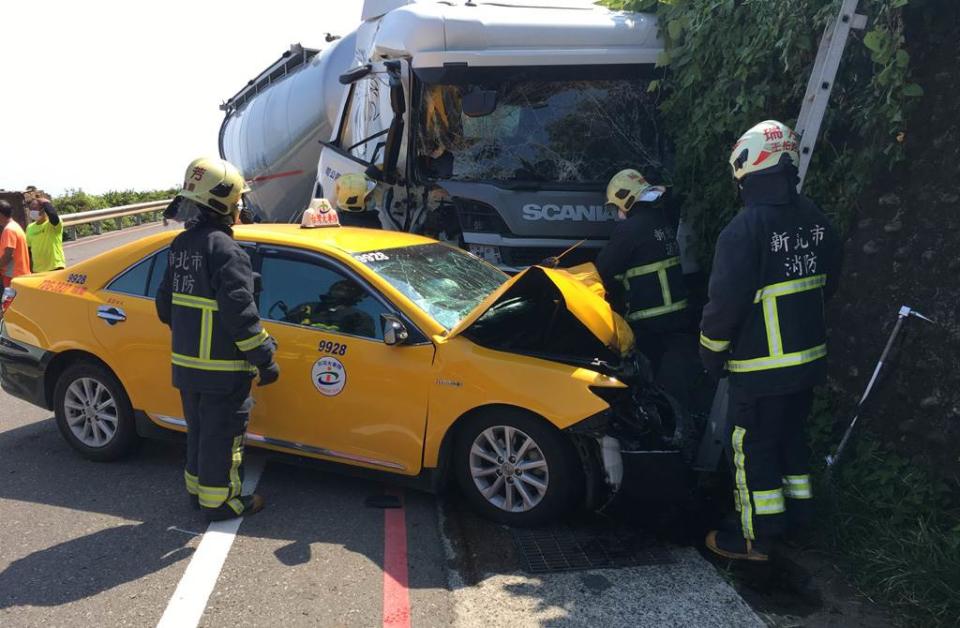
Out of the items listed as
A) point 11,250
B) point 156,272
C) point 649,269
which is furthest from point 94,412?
point 11,250

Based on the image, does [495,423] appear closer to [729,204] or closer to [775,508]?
[775,508]

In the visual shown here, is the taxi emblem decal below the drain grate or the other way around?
the other way around

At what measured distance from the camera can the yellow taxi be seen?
398 centimetres

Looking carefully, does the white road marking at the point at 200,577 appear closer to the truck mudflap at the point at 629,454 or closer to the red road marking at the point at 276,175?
the truck mudflap at the point at 629,454

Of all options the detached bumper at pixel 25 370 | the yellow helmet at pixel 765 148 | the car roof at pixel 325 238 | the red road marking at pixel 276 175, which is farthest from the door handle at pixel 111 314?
the red road marking at pixel 276 175

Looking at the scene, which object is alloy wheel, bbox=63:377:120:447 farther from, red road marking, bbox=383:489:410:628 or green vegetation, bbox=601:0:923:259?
green vegetation, bbox=601:0:923:259

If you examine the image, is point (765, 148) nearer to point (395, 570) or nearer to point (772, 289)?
point (772, 289)

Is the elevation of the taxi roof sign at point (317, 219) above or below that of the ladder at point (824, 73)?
below

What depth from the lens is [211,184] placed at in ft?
13.0

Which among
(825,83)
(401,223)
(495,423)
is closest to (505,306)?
(495,423)

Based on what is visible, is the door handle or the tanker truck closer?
the door handle

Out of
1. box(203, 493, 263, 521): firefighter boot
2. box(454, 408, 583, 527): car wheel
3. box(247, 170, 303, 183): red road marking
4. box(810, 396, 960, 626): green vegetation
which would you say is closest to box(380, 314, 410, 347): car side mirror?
box(454, 408, 583, 527): car wheel

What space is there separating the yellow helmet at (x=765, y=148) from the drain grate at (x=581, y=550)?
1927mm

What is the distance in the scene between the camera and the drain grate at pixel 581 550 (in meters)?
3.71
